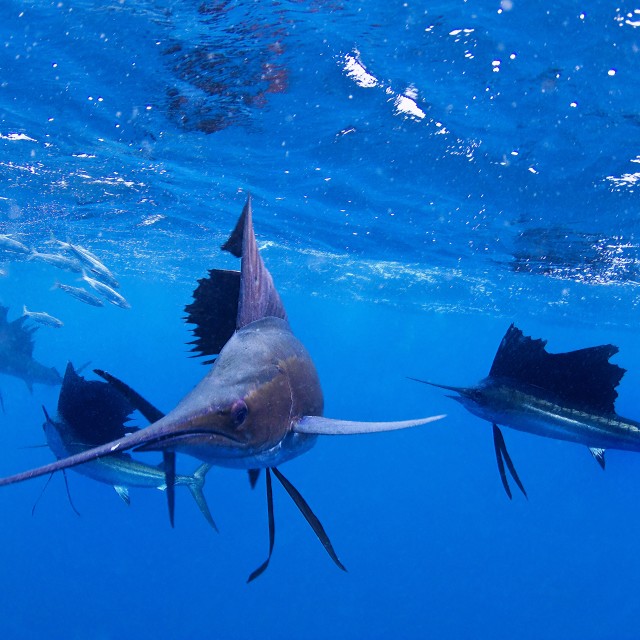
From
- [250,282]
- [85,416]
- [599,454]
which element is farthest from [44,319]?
[599,454]

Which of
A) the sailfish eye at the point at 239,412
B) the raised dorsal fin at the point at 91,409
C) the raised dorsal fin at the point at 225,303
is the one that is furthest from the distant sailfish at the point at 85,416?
the sailfish eye at the point at 239,412

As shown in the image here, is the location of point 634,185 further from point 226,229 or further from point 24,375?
point 24,375

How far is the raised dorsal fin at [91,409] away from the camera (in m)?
4.63

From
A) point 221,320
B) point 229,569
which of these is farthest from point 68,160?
point 229,569

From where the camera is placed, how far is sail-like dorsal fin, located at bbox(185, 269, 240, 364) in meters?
2.68

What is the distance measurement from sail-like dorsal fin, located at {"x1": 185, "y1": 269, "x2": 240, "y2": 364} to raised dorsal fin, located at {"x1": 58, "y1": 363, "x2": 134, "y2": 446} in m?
2.25

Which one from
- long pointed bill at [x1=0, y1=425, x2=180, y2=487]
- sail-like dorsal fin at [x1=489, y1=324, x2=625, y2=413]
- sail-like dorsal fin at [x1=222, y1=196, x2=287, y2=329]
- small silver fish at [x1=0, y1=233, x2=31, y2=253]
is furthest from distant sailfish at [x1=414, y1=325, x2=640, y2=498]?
small silver fish at [x1=0, y1=233, x2=31, y2=253]

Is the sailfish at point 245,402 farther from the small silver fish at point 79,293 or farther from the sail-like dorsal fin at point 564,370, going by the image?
the small silver fish at point 79,293

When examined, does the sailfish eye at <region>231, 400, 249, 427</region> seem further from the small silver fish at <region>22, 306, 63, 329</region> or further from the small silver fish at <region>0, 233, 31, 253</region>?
the small silver fish at <region>0, 233, 31, 253</region>

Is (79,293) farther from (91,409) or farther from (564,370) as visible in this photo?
(564,370)

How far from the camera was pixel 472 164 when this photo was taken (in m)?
12.2

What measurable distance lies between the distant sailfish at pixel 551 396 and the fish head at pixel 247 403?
193cm

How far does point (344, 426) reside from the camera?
72.1 inches

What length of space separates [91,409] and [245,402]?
3.64 metres
